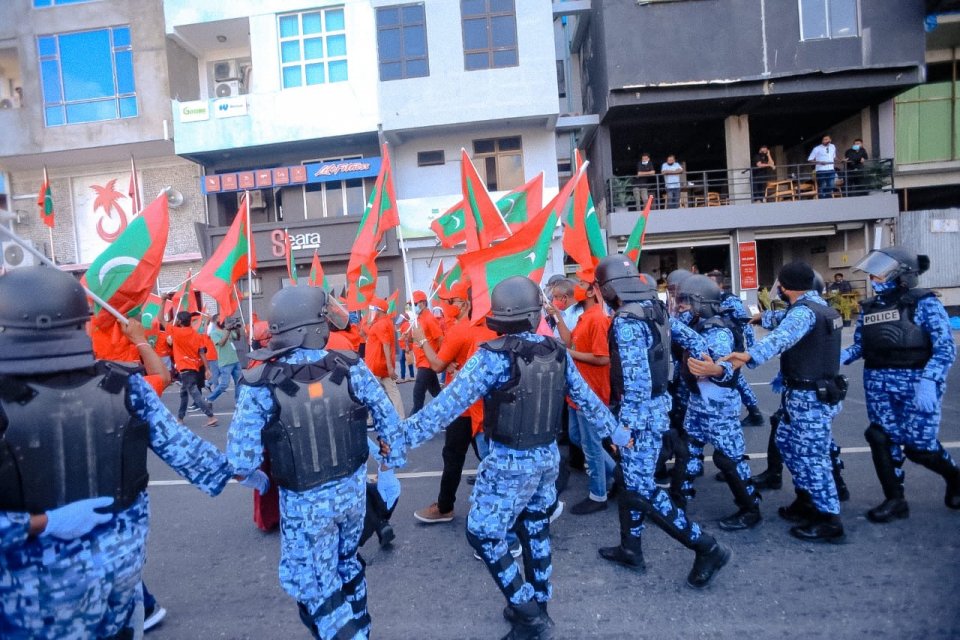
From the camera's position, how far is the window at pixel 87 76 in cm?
1792

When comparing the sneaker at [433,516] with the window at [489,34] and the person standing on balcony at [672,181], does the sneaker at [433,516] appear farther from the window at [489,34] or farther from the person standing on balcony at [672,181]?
the window at [489,34]

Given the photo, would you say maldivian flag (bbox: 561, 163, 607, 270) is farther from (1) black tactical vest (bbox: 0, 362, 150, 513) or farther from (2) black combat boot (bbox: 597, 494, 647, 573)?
(1) black tactical vest (bbox: 0, 362, 150, 513)

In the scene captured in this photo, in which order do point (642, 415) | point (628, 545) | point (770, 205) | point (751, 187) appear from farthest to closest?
point (751, 187), point (770, 205), point (628, 545), point (642, 415)

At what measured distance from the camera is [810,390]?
155 inches

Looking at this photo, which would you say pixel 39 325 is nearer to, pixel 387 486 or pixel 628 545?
pixel 387 486

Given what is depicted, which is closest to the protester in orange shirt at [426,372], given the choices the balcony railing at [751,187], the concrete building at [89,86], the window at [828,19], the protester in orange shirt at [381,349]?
the protester in orange shirt at [381,349]

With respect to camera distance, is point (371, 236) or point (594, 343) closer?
point (594, 343)

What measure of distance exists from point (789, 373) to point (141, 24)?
67.4 ft

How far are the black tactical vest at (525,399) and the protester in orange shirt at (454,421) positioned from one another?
1234mm

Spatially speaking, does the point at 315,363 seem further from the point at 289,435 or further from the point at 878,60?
the point at 878,60

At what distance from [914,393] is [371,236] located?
5048 mm

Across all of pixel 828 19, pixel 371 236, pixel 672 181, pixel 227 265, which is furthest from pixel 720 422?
pixel 828 19

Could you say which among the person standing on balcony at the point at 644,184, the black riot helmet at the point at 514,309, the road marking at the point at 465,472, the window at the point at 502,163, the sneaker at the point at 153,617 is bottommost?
the road marking at the point at 465,472

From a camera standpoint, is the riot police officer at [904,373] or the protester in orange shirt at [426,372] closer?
the riot police officer at [904,373]
